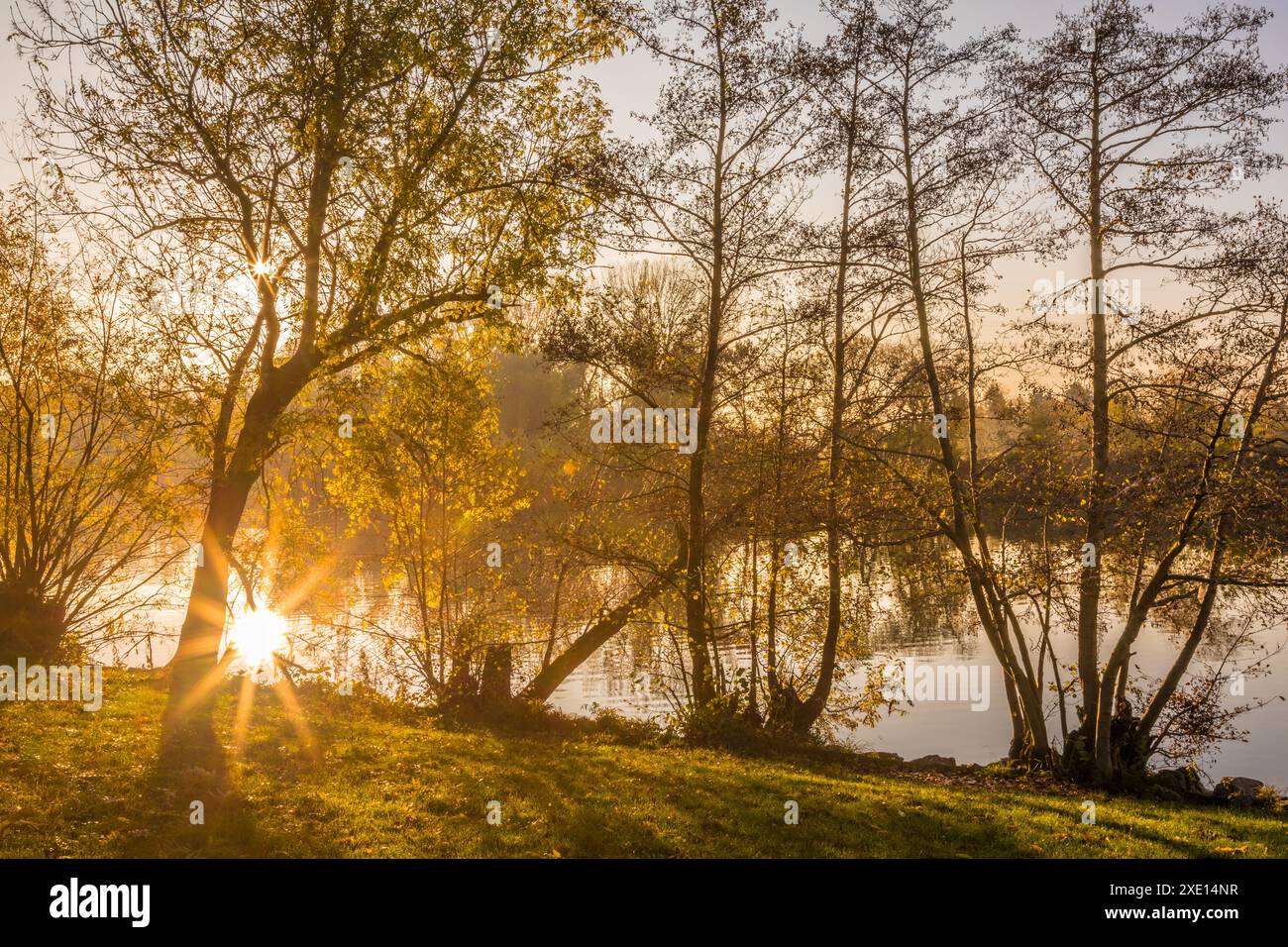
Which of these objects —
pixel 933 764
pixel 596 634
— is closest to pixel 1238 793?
pixel 933 764

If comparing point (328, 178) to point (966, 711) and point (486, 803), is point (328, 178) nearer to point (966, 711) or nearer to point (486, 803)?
point (486, 803)

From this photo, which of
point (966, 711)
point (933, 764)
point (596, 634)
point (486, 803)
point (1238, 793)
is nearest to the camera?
point (486, 803)

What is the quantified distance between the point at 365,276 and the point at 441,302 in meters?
1.71

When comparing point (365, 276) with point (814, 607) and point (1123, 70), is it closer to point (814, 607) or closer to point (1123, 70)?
point (814, 607)

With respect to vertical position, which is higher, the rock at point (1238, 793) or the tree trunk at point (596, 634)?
the tree trunk at point (596, 634)

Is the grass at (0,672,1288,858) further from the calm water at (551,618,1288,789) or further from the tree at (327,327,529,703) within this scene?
the calm water at (551,618,1288,789)

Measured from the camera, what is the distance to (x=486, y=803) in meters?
8.55

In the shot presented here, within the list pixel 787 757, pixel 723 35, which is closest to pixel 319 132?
pixel 723 35

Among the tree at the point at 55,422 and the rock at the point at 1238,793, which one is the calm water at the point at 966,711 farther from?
the tree at the point at 55,422

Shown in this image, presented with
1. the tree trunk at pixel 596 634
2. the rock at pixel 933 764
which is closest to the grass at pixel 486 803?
the rock at pixel 933 764

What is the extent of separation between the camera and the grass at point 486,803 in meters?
7.21

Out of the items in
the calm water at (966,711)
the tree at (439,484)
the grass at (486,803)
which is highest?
the tree at (439,484)
